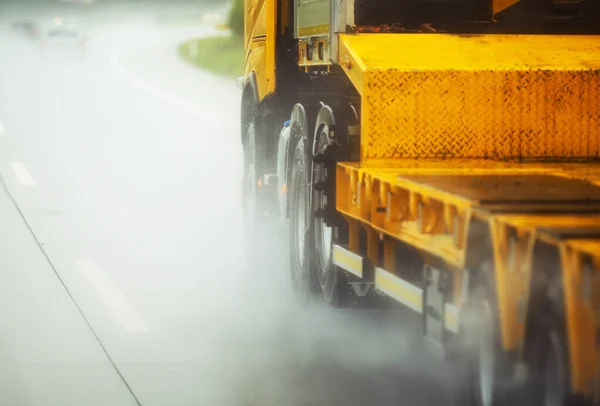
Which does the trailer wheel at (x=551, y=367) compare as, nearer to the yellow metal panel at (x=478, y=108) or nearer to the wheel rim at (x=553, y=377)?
the wheel rim at (x=553, y=377)

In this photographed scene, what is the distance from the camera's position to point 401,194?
25.2 ft

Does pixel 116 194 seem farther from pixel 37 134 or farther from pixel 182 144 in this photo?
pixel 37 134

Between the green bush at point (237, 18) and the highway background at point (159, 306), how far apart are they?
2003cm

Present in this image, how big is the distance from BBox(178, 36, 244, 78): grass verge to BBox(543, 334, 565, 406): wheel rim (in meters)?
36.2

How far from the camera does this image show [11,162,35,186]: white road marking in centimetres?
2177

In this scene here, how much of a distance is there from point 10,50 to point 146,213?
49905 mm

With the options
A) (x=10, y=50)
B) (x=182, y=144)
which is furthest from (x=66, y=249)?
(x=10, y=50)

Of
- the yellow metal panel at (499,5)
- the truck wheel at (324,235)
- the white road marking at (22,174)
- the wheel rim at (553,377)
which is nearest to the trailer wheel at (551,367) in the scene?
the wheel rim at (553,377)

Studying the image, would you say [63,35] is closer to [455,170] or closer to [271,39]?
[271,39]

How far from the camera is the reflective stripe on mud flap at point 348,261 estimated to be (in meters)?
9.10

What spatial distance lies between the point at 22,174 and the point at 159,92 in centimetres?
1904

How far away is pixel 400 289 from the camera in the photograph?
8.04 m

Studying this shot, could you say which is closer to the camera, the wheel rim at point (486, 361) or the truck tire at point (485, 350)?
the truck tire at point (485, 350)

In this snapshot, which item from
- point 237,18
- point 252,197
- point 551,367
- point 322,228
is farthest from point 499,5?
point 237,18
